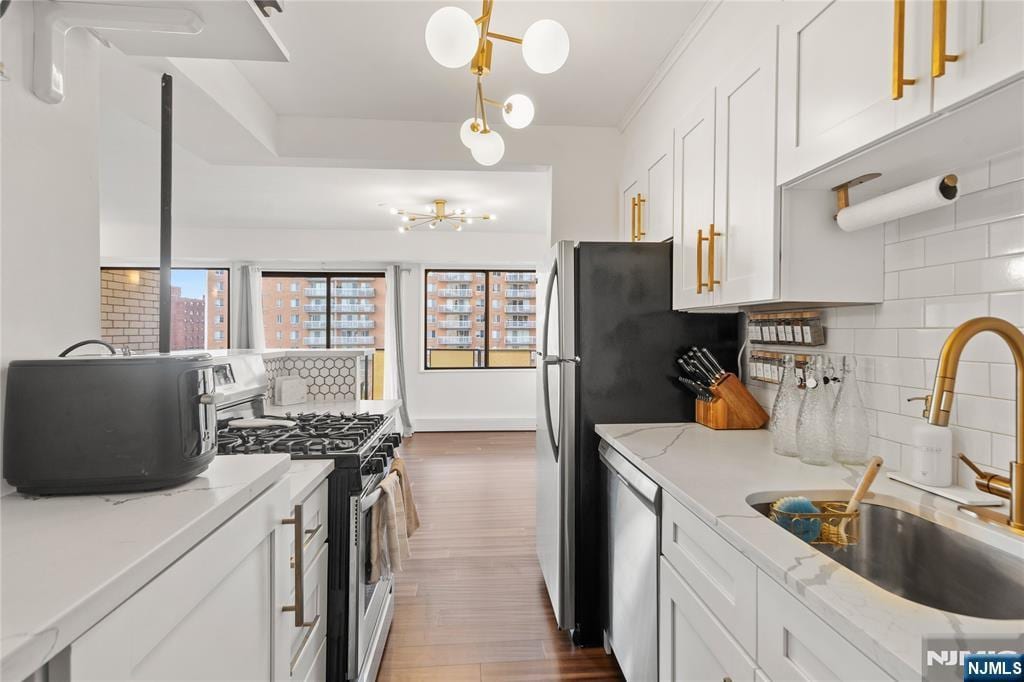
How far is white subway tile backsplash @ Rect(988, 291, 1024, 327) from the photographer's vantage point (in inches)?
43.6

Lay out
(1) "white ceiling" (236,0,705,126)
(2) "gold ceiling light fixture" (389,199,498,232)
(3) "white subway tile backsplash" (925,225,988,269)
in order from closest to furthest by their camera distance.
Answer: (3) "white subway tile backsplash" (925,225,988,269) < (1) "white ceiling" (236,0,705,126) < (2) "gold ceiling light fixture" (389,199,498,232)

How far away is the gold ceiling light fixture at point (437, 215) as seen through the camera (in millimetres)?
5176

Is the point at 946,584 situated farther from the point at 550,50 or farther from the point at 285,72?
the point at 285,72

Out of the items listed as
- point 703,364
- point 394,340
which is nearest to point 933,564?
point 703,364

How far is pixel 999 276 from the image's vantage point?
1155mm

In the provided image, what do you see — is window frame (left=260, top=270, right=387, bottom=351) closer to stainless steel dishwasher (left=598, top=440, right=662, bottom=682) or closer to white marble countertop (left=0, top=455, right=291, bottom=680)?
stainless steel dishwasher (left=598, top=440, right=662, bottom=682)

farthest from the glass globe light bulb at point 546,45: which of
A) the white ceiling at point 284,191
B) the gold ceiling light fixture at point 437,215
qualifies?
the gold ceiling light fixture at point 437,215

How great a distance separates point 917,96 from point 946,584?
3.10 feet

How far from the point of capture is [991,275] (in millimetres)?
1174

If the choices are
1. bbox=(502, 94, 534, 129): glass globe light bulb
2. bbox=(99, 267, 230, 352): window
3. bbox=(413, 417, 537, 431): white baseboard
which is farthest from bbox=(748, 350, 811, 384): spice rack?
bbox=(99, 267, 230, 352): window

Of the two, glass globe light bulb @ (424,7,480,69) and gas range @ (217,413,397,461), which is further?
gas range @ (217,413,397,461)

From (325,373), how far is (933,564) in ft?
9.69

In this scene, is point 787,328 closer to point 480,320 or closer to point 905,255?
point 905,255

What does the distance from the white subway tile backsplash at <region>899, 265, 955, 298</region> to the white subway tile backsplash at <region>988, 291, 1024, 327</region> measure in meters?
0.12
